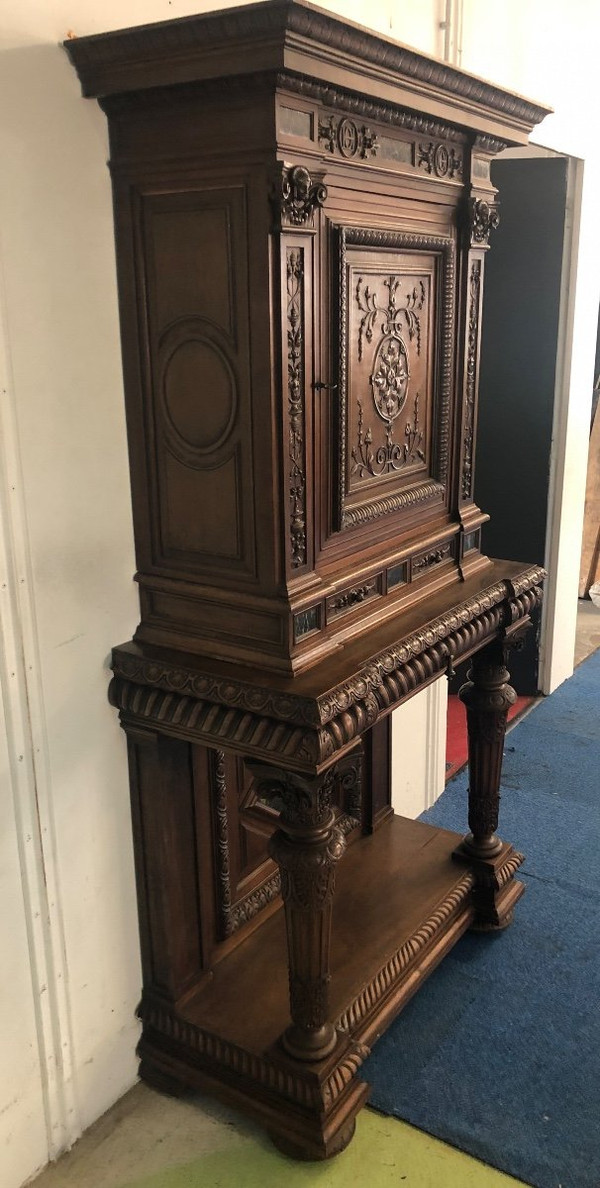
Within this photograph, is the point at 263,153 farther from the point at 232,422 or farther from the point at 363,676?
the point at 363,676

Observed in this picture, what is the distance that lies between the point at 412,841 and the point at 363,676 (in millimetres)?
1135

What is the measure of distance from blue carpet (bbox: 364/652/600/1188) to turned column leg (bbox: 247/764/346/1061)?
13.5 inches

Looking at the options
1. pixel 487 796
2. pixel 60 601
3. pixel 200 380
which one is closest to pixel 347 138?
pixel 200 380

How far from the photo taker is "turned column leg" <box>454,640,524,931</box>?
235 cm

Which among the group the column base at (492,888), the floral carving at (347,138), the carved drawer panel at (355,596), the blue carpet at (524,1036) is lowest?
the blue carpet at (524,1036)

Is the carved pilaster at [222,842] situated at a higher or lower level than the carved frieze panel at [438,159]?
lower

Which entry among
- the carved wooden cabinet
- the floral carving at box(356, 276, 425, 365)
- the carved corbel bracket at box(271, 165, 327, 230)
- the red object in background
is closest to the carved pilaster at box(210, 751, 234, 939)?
the carved wooden cabinet

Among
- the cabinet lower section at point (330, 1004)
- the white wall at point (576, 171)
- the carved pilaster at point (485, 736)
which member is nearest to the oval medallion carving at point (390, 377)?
the carved pilaster at point (485, 736)

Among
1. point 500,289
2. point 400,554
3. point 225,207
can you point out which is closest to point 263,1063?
point 400,554

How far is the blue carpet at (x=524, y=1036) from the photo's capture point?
1.88 metres

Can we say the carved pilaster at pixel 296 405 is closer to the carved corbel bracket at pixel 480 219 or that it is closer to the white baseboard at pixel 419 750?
the carved corbel bracket at pixel 480 219

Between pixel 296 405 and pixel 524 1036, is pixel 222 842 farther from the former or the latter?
pixel 296 405

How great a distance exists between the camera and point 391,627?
180 centimetres

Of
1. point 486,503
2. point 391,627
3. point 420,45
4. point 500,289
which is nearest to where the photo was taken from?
point 391,627
